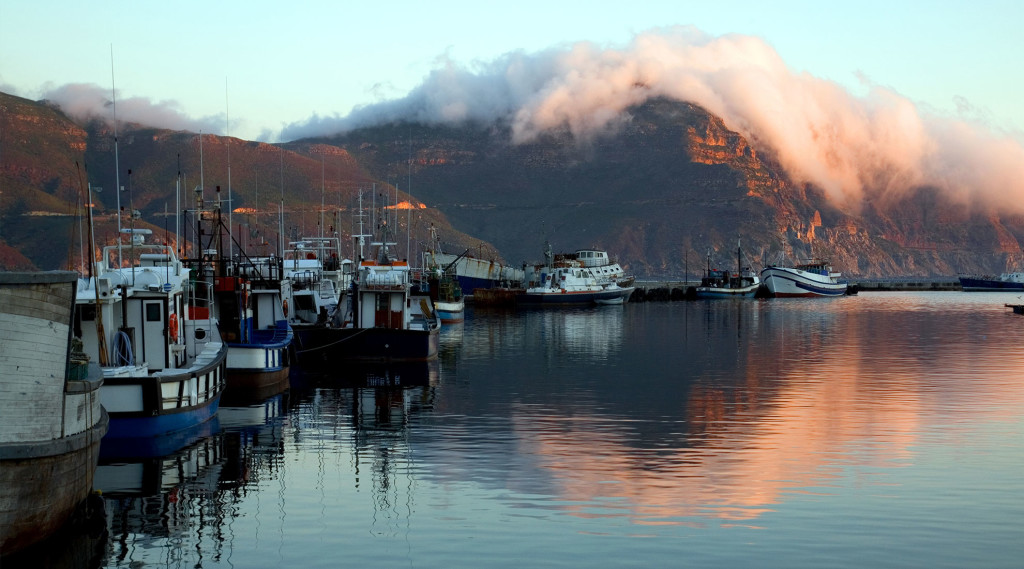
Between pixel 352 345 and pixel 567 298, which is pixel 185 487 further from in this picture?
pixel 567 298

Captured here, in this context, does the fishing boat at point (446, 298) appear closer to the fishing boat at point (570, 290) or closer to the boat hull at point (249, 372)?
the fishing boat at point (570, 290)

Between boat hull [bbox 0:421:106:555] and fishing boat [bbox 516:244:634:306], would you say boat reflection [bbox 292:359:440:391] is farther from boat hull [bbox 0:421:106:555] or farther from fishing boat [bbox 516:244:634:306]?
fishing boat [bbox 516:244:634:306]

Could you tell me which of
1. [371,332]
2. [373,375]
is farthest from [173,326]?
[371,332]

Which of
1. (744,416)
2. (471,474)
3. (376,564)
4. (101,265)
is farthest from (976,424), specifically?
(101,265)

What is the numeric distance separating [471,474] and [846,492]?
10.5m

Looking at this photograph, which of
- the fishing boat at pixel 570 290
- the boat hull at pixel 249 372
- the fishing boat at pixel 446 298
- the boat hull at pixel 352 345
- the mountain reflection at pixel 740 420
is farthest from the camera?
the fishing boat at pixel 570 290

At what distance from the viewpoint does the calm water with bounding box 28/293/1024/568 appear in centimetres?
2661

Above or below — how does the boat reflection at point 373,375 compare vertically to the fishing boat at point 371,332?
below

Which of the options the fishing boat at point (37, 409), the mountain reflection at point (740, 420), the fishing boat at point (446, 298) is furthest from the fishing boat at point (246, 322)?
the fishing boat at point (446, 298)

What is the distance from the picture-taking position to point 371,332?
224ft

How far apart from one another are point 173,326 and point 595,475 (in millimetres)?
18019

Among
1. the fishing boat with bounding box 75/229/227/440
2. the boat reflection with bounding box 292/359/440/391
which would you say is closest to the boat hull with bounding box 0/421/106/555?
the fishing boat with bounding box 75/229/227/440

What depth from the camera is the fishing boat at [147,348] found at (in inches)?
1527

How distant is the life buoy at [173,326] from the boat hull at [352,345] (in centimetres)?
2350
